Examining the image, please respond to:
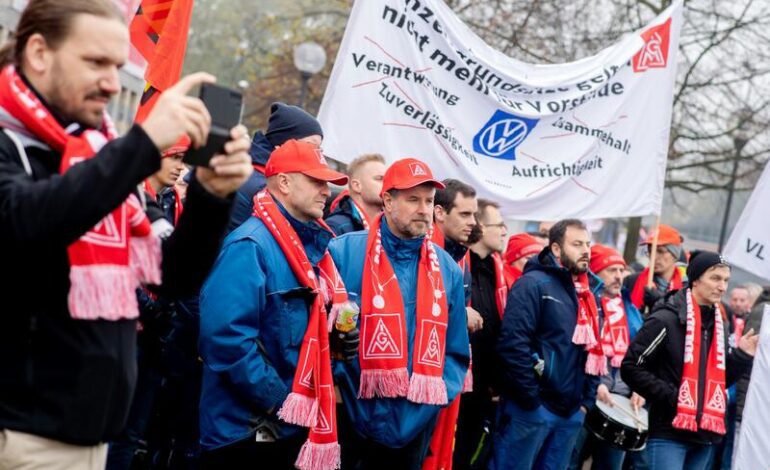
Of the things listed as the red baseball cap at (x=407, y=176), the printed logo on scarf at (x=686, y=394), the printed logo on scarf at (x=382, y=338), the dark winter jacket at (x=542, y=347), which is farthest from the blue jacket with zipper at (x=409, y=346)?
the printed logo on scarf at (x=686, y=394)

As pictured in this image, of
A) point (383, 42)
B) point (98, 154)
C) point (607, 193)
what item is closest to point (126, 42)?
point (98, 154)

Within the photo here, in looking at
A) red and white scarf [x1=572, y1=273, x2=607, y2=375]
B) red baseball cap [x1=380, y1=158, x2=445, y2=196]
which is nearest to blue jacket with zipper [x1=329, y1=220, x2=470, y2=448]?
red baseball cap [x1=380, y1=158, x2=445, y2=196]

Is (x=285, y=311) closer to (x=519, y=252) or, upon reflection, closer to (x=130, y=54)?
(x=130, y=54)

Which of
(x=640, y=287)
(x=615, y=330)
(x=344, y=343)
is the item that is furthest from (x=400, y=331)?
(x=640, y=287)

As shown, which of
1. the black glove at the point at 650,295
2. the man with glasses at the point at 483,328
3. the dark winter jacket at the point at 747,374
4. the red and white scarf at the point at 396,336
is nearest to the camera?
the red and white scarf at the point at 396,336

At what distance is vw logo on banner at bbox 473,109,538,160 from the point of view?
22.4 feet

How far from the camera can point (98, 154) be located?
2021 millimetres

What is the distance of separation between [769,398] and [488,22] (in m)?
11.7

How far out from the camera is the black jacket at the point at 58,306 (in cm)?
198

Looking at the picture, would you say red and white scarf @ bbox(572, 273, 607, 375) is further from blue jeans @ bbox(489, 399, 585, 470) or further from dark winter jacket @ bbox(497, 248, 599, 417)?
blue jeans @ bbox(489, 399, 585, 470)

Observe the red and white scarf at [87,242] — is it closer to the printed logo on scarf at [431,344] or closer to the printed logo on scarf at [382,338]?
the printed logo on scarf at [382,338]

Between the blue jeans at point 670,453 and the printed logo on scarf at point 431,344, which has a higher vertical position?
the printed logo on scarf at point 431,344

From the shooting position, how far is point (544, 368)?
250 inches

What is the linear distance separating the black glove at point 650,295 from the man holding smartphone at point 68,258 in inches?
282
